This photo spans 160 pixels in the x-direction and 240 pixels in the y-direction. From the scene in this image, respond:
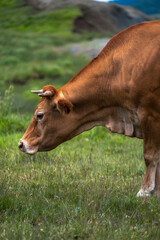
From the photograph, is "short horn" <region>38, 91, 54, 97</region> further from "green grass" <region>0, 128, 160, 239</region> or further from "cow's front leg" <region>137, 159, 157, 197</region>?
"cow's front leg" <region>137, 159, 157, 197</region>

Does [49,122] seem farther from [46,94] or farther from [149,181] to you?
[149,181]

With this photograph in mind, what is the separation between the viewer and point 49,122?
202 inches

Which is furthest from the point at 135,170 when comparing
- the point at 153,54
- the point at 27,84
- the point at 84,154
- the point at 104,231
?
the point at 27,84

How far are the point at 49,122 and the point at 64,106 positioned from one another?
319mm

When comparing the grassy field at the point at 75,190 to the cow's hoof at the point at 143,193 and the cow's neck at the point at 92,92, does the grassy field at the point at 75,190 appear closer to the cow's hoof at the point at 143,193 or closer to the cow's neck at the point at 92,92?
the cow's hoof at the point at 143,193

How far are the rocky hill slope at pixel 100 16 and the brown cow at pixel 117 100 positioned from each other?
1124 inches

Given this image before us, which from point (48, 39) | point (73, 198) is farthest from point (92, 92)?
point (48, 39)

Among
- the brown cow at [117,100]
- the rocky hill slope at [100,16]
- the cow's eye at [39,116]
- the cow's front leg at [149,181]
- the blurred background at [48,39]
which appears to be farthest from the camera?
the rocky hill slope at [100,16]

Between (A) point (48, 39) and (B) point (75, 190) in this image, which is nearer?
(B) point (75, 190)

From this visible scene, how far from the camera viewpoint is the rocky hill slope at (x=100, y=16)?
3450 centimetres

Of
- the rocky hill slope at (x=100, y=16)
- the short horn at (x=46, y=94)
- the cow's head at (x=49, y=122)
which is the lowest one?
the rocky hill slope at (x=100, y=16)

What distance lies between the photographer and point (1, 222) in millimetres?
3926

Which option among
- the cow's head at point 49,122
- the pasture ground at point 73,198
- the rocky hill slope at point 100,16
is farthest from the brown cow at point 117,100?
the rocky hill slope at point 100,16

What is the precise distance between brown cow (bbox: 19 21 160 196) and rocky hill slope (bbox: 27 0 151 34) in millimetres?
28538
